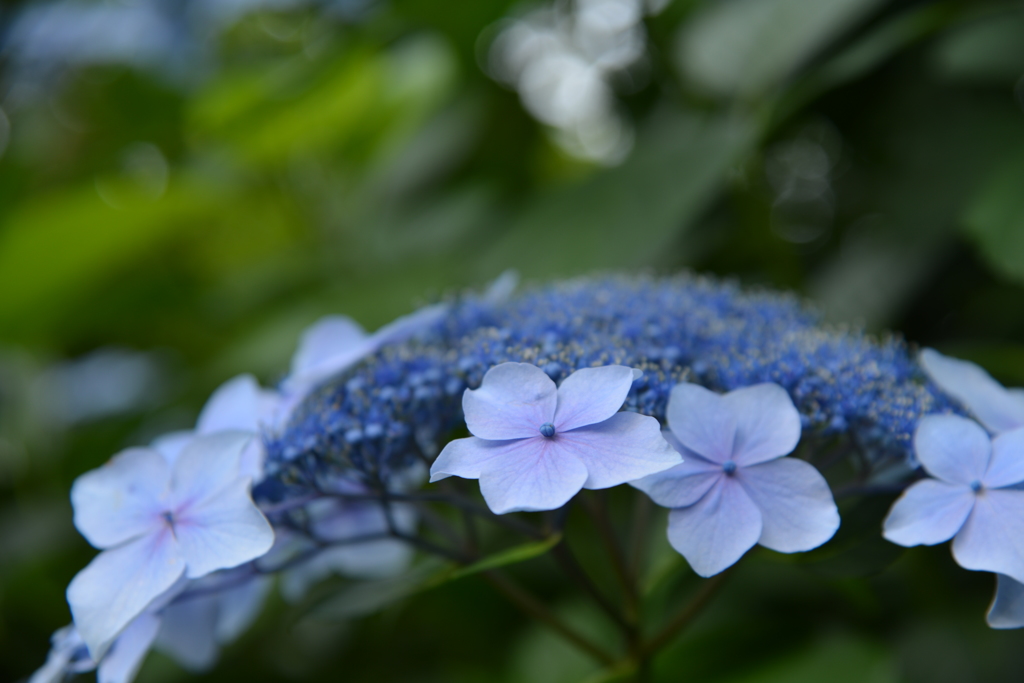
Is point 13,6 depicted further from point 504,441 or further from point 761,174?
point 504,441

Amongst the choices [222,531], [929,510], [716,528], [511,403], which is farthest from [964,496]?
[222,531]

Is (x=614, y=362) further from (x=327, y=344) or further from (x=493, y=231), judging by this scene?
(x=493, y=231)

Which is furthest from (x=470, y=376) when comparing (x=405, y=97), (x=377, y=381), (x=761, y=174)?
(x=405, y=97)

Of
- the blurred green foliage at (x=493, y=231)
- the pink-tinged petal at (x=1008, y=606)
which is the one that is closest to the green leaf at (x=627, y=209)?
the blurred green foliage at (x=493, y=231)

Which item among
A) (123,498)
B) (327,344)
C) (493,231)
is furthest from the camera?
(493,231)

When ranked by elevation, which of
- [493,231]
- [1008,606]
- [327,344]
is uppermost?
[493,231]
